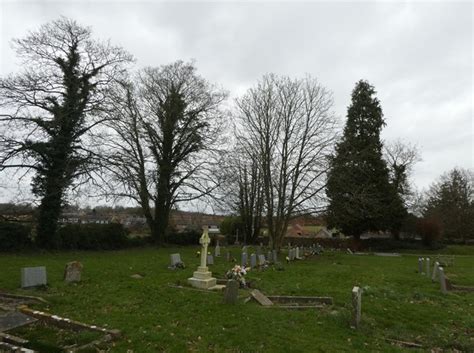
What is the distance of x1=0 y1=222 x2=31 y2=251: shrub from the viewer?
19.0 metres

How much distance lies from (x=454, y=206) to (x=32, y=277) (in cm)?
4446

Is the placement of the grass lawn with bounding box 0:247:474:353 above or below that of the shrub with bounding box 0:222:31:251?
below

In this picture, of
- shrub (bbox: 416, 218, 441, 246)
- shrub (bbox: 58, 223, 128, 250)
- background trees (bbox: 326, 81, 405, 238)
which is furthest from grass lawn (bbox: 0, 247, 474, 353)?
shrub (bbox: 416, 218, 441, 246)

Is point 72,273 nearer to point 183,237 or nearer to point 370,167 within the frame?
point 183,237

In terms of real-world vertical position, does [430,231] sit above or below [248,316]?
above

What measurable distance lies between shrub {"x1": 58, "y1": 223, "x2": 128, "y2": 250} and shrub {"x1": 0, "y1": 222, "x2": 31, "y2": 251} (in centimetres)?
201

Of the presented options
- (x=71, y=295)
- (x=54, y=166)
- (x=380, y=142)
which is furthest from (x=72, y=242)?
(x=380, y=142)

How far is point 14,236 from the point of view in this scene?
19406 millimetres

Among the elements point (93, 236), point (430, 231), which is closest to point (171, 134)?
point (93, 236)

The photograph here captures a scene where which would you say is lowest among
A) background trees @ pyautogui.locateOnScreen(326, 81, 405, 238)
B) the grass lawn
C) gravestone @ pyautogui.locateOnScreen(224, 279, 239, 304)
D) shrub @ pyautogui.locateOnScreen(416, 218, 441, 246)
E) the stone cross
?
the grass lawn

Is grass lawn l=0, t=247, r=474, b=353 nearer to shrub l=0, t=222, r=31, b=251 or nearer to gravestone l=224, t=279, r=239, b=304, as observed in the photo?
gravestone l=224, t=279, r=239, b=304

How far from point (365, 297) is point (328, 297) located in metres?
1.35

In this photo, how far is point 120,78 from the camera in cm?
2356

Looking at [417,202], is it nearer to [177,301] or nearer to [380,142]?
[380,142]
